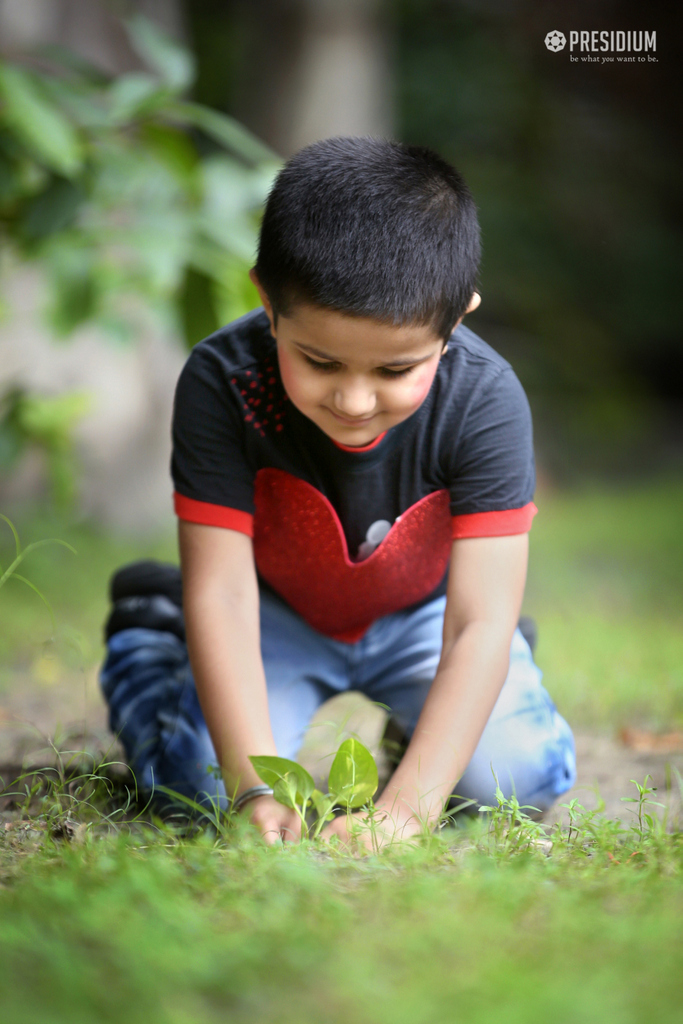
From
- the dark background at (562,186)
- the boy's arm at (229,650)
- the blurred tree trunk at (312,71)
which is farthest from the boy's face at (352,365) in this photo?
the dark background at (562,186)

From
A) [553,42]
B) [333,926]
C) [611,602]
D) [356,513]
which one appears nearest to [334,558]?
[356,513]

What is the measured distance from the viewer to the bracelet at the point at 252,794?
1.36 meters

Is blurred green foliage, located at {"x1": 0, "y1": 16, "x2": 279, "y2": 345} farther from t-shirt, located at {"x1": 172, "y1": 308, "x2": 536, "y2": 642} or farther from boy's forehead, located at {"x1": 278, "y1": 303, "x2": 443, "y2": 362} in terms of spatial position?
boy's forehead, located at {"x1": 278, "y1": 303, "x2": 443, "y2": 362}

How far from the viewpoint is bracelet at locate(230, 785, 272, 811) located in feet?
4.46

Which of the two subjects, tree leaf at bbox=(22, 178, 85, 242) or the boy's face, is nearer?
the boy's face

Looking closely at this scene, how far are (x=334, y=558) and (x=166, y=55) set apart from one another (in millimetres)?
1112

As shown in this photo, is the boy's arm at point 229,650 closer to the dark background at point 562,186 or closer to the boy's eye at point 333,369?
the boy's eye at point 333,369

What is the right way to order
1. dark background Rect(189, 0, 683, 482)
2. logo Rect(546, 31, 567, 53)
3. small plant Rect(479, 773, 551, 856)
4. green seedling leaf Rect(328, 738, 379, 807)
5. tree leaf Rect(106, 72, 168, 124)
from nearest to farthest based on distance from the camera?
small plant Rect(479, 773, 551, 856) → green seedling leaf Rect(328, 738, 379, 807) → tree leaf Rect(106, 72, 168, 124) → logo Rect(546, 31, 567, 53) → dark background Rect(189, 0, 683, 482)

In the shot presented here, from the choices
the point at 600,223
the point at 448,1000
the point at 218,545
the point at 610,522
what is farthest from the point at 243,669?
the point at 600,223

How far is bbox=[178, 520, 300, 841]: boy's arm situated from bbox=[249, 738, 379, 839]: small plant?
5 cm

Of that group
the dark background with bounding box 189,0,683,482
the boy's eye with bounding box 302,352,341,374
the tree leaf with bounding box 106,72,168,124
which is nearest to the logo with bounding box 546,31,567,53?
the tree leaf with bounding box 106,72,168,124

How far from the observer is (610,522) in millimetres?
5473

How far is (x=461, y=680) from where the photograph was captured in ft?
4.53

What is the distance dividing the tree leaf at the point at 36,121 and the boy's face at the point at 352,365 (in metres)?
0.74
